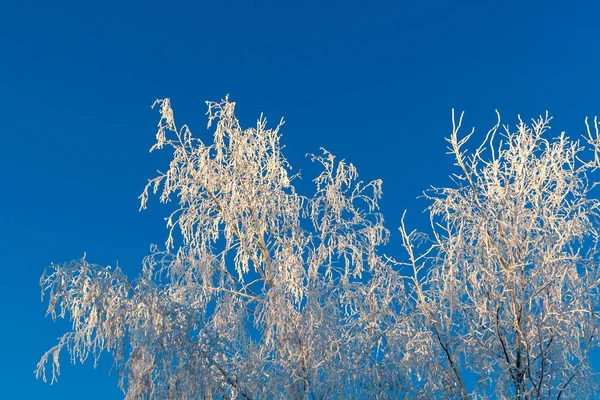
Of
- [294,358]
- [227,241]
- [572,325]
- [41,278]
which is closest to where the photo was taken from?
[41,278]

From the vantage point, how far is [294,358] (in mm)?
6145

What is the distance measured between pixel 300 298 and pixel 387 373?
1.10 meters

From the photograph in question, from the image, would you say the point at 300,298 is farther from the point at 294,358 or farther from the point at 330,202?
the point at 330,202

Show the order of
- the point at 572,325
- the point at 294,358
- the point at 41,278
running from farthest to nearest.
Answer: the point at 572,325, the point at 294,358, the point at 41,278

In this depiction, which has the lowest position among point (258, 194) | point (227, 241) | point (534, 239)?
point (534, 239)

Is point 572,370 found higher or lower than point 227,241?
lower

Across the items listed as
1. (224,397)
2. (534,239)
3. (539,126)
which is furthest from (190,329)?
(539,126)

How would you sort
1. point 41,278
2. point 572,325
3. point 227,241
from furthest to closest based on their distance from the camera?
point 227,241, point 572,325, point 41,278

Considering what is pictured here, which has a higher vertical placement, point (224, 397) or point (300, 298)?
point (300, 298)

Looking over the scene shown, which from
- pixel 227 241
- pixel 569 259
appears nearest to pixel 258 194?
pixel 227 241

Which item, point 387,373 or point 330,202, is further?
point 330,202

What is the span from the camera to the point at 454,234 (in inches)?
270

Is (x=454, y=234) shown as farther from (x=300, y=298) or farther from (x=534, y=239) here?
(x=300, y=298)

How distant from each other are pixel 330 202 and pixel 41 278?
10.9 ft
